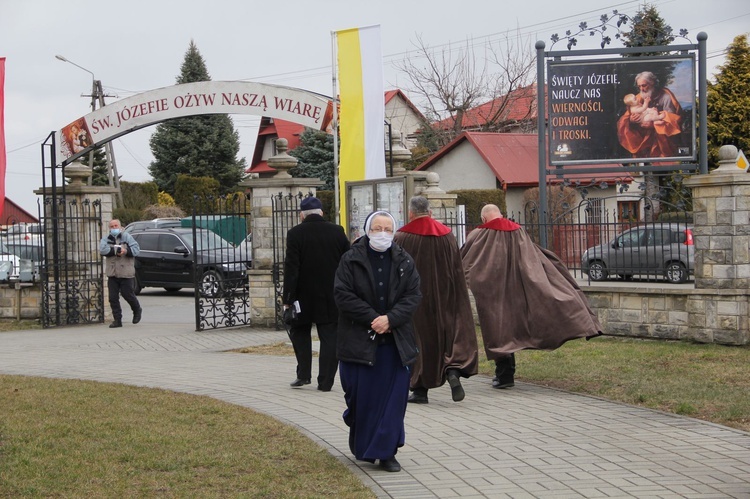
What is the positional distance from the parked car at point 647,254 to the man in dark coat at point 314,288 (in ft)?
18.2

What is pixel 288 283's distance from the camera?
1016 centimetres

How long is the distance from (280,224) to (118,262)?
2.96 m

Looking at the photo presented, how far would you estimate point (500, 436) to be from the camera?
7945 mm

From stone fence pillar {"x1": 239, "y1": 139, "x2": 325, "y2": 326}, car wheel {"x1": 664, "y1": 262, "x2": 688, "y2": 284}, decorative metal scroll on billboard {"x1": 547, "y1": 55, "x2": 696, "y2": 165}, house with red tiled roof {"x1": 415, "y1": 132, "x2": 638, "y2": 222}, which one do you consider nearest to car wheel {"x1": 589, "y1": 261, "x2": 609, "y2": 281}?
car wheel {"x1": 664, "y1": 262, "x2": 688, "y2": 284}

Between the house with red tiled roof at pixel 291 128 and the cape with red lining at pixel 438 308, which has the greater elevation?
the house with red tiled roof at pixel 291 128

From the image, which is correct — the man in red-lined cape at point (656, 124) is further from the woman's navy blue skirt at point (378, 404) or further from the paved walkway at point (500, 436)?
the woman's navy blue skirt at point (378, 404)

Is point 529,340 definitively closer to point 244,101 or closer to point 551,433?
point 551,433

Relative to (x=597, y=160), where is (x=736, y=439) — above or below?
Result: below

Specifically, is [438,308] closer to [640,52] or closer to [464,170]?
[640,52]

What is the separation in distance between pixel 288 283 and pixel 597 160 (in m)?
8.95

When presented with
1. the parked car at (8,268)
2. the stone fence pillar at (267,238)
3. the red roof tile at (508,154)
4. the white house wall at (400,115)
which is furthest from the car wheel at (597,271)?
the white house wall at (400,115)

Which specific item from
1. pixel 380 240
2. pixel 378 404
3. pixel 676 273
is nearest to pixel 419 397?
pixel 378 404

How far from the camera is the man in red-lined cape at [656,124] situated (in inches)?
683

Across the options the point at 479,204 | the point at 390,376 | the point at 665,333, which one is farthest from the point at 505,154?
the point at 390,376
